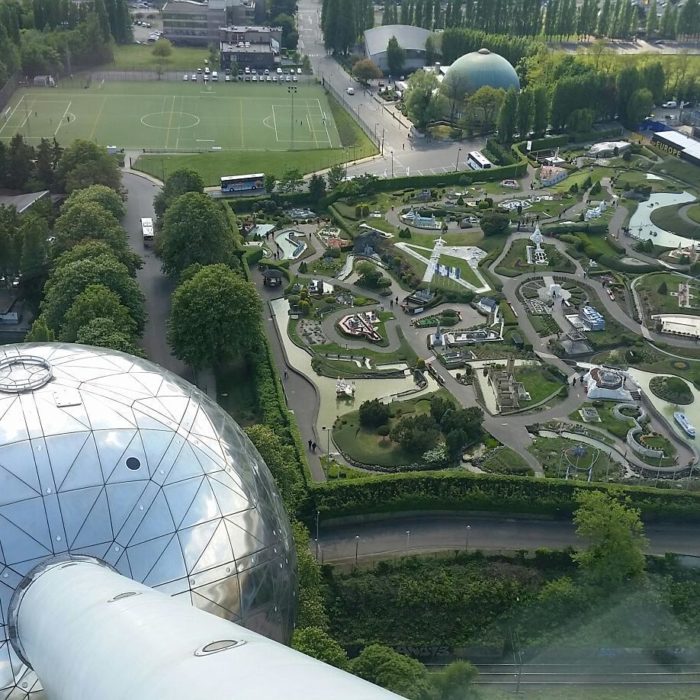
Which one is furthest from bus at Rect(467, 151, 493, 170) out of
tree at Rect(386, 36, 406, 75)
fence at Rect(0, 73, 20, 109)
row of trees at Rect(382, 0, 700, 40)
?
fence at Rect(0, 73, 20, 109)

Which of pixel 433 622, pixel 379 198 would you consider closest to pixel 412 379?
pixel 433 622

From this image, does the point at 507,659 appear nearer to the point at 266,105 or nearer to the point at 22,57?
the point at 266,105

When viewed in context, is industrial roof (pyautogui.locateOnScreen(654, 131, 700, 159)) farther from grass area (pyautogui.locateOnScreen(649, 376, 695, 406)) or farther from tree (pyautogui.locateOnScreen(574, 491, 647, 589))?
tree (pyautogui.locateOnScreen(574, 491, 647, 589))

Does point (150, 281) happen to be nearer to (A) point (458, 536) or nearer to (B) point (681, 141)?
(A) point (458, 536)

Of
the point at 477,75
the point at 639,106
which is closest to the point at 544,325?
the point at 639,106

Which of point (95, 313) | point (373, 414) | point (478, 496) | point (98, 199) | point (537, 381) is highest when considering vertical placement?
point (98, 199)

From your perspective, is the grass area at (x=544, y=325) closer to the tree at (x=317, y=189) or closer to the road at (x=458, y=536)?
the road at (x=458, y=536)
